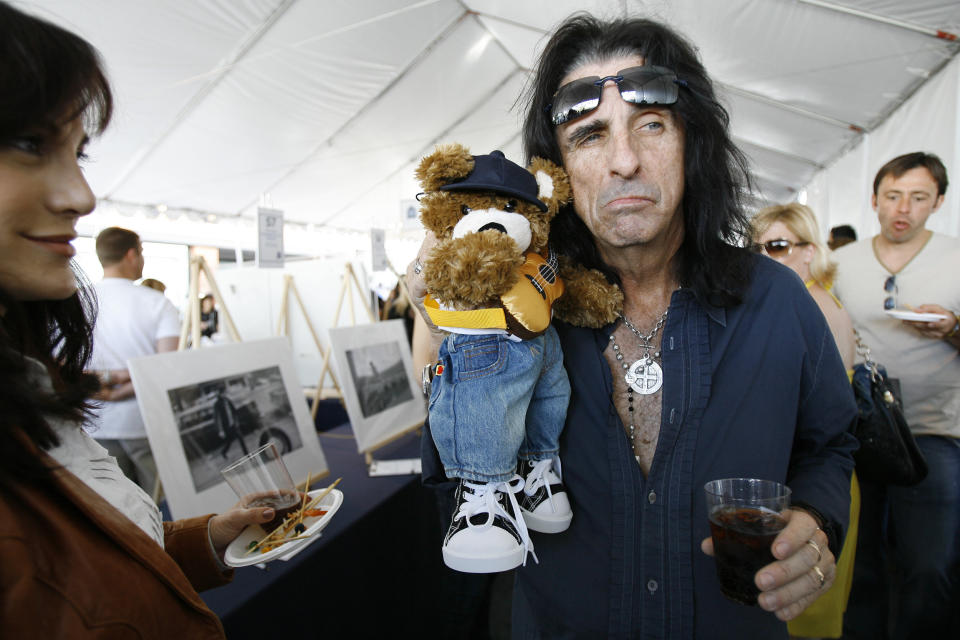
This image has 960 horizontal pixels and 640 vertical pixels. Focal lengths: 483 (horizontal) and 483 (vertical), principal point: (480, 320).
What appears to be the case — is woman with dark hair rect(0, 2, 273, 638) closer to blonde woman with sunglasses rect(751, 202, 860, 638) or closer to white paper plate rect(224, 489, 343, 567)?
white paper plate rect(224, 489, 343, 567)

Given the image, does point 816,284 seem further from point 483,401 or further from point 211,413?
point 211,413

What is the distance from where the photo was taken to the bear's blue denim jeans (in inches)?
43.1

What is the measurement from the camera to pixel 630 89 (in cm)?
117

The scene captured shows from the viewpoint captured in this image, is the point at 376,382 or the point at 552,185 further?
the point at 376,382

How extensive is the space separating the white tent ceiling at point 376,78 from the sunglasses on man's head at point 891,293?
91cm

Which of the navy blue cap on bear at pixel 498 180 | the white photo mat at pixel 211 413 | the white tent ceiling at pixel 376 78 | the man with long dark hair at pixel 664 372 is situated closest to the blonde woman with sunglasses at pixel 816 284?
the white tent ceiling at pixel 376 78

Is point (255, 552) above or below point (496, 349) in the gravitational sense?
below

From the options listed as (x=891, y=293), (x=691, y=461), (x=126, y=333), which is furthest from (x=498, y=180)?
(x=126, y=333)

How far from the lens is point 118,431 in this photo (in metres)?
2.58

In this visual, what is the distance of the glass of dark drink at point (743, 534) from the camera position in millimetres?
885

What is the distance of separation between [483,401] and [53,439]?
74 cm

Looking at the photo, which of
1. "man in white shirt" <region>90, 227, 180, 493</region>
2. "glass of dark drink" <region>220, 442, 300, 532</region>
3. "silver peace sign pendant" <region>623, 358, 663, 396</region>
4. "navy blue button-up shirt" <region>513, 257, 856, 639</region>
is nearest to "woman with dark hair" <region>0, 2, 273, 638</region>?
"glass of dark drink" <region>220, 442, 300, 532</region>

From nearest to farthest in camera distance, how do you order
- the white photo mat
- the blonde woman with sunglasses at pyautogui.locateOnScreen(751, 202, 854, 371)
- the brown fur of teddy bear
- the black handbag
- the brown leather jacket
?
the brown leather jacket, the brown fur of teddy bear, the white photo mat, the black handbag, the blonde woman with sunglasses at pyautogui.locateOnScreen(751, 202, 854, 371)

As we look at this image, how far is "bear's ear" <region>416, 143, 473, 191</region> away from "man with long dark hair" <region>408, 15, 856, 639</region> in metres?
0.27
